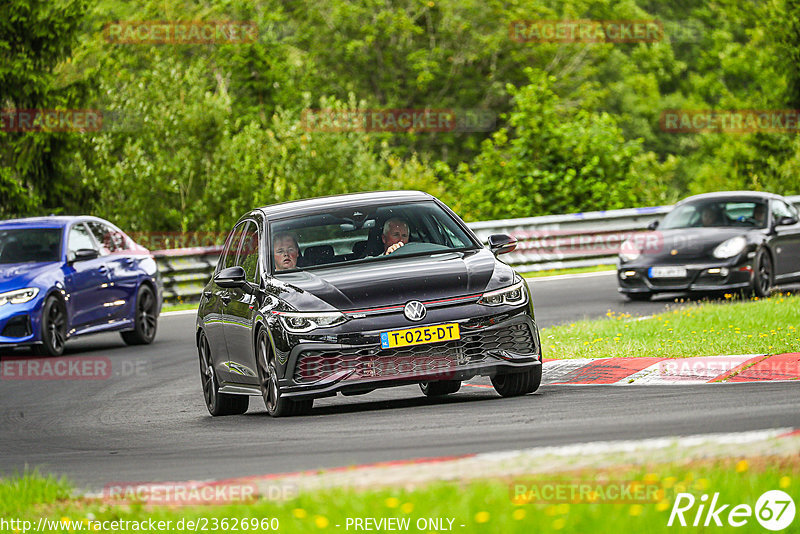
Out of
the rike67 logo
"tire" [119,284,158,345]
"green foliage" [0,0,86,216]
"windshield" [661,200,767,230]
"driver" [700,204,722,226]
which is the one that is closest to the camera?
the rike67 logo

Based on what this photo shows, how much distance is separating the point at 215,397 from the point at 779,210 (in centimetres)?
1069

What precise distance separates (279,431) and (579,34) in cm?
4928

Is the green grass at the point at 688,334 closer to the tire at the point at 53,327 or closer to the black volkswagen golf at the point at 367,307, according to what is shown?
the black volkswagen golf at the point at 367,307

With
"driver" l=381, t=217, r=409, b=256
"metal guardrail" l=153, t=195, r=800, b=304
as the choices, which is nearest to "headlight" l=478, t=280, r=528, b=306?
"driver" l=381, t=217, r=409, b=256

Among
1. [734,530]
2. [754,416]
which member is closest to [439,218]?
[754,416]

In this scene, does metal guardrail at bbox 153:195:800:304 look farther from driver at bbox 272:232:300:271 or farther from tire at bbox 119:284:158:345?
driver at bbox 272:232:300:271

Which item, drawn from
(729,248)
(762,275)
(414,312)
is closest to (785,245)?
(762,275)

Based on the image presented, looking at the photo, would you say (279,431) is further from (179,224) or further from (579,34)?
(579,34)

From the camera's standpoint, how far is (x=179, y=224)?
30453mm

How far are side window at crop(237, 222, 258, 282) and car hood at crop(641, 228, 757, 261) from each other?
8403 millimetres

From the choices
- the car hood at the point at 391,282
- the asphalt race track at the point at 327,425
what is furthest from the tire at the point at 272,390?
the car hood at the point at 391,282

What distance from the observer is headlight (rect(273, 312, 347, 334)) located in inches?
381

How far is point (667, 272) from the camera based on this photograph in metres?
18.8

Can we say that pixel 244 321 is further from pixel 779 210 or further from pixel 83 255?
pixel 779 210
